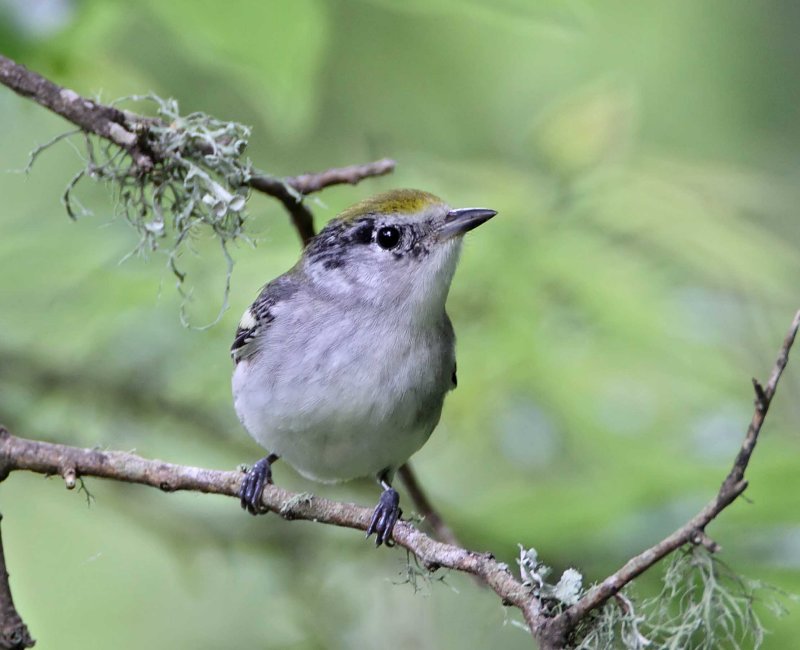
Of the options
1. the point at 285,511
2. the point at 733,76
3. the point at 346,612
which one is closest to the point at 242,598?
the point at 346,612

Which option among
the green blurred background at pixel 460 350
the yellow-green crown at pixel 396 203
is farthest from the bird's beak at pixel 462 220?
the green blurred background at pixel 460 350

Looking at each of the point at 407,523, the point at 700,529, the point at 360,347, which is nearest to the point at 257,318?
the point at 360,347

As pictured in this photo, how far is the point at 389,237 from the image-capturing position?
3.95 metres

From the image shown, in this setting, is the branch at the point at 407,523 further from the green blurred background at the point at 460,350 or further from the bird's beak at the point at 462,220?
the bird's beak at the point at 462,220

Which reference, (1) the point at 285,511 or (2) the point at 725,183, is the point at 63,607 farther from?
(2) the point at 725,183

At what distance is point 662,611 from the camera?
2.23 meters

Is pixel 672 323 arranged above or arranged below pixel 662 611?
above

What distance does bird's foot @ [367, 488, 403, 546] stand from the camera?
11.4 ft

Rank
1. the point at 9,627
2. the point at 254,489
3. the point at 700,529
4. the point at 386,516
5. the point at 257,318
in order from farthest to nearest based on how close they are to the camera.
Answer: the point at 257,318, the point at 386,516, the point at 254,489, the point at 9,627, the point at 700,529

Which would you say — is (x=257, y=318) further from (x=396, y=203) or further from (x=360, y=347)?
(x=396, y=203)

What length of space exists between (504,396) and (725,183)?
1270mm

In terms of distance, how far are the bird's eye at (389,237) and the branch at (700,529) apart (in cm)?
211

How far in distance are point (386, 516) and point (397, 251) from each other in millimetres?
994

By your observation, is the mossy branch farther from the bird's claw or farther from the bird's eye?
the bird's claw
